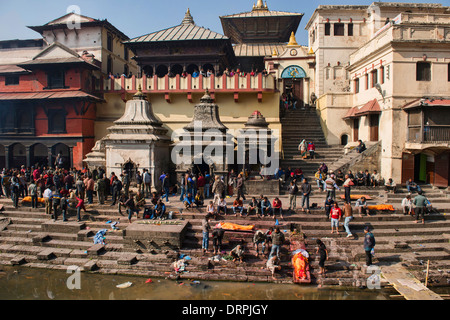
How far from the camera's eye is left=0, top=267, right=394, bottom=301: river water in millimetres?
Result: 8961

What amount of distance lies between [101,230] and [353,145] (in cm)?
1603

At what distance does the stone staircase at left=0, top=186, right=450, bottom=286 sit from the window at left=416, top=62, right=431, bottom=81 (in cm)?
739

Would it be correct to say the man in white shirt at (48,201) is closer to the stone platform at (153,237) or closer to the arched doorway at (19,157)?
the stone platform at (153,237)

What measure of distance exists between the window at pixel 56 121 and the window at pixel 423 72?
2117 centimetres

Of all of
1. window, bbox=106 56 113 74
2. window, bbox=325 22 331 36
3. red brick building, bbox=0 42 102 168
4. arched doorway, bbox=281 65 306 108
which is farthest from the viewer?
arched doorway, bbox=281 65 306 108

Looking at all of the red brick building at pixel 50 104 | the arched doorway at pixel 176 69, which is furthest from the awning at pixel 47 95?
the arched doorway at pixel 176 69

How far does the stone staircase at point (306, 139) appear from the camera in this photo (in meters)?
19.7

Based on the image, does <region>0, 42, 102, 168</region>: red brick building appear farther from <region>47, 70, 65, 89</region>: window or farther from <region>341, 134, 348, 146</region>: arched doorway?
<region>341, 134, 348, 146</region>: arched doorway

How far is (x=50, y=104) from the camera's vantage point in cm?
2128

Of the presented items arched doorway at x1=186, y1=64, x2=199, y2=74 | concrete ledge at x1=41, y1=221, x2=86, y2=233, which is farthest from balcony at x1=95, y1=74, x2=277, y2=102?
concrete ledge at x1=41, y1=221, x2=86, y2=233
